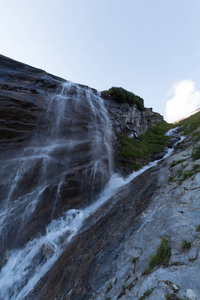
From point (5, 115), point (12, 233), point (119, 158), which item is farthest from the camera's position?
point (119, 158)

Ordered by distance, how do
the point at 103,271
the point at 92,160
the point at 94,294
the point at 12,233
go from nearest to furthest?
the point at 94,294, the point at 103,271, the point at 12,233, the point at 92,160

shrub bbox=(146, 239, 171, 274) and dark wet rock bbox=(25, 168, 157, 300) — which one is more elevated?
shrub bbox=(146, 239, 171, 274)

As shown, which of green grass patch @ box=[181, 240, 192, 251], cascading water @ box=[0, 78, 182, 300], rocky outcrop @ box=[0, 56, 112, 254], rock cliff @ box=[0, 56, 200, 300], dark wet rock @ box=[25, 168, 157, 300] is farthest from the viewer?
rocky outcrop @ box=[0, 56, 112, 254]

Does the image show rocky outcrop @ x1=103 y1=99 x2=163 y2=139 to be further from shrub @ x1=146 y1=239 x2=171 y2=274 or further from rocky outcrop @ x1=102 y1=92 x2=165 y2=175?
shrub @ x1=146 y1=239 x2=171 y2=274

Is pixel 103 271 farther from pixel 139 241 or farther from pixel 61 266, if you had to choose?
pixel 61 266

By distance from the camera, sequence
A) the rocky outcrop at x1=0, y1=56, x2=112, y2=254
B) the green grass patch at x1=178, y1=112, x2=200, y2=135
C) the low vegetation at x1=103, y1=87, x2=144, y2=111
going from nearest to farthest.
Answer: the rocky outcrop at x1=0, y1=56, x2=112, y2=254 < the low vegetation at x1=103, y1=87, x2=144, y2=111 < the green grass patch at x1=178, y1=112, x2=200, y2=135

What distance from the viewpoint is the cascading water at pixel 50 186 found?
7.77 meters

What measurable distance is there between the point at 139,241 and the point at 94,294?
7.34 feet

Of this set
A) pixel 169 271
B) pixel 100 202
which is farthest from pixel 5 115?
pixel 169 271

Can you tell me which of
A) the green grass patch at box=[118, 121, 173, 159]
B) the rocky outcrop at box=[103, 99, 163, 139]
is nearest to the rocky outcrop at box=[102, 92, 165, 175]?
the rocky outcrop at box=[103, 99, 163, 139]

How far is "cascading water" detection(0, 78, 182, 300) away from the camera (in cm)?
777

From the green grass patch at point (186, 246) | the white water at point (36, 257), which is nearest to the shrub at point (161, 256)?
the green grass patch at point (186, 246)

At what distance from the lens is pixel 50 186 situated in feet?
34.7

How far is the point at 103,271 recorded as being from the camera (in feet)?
16.5
